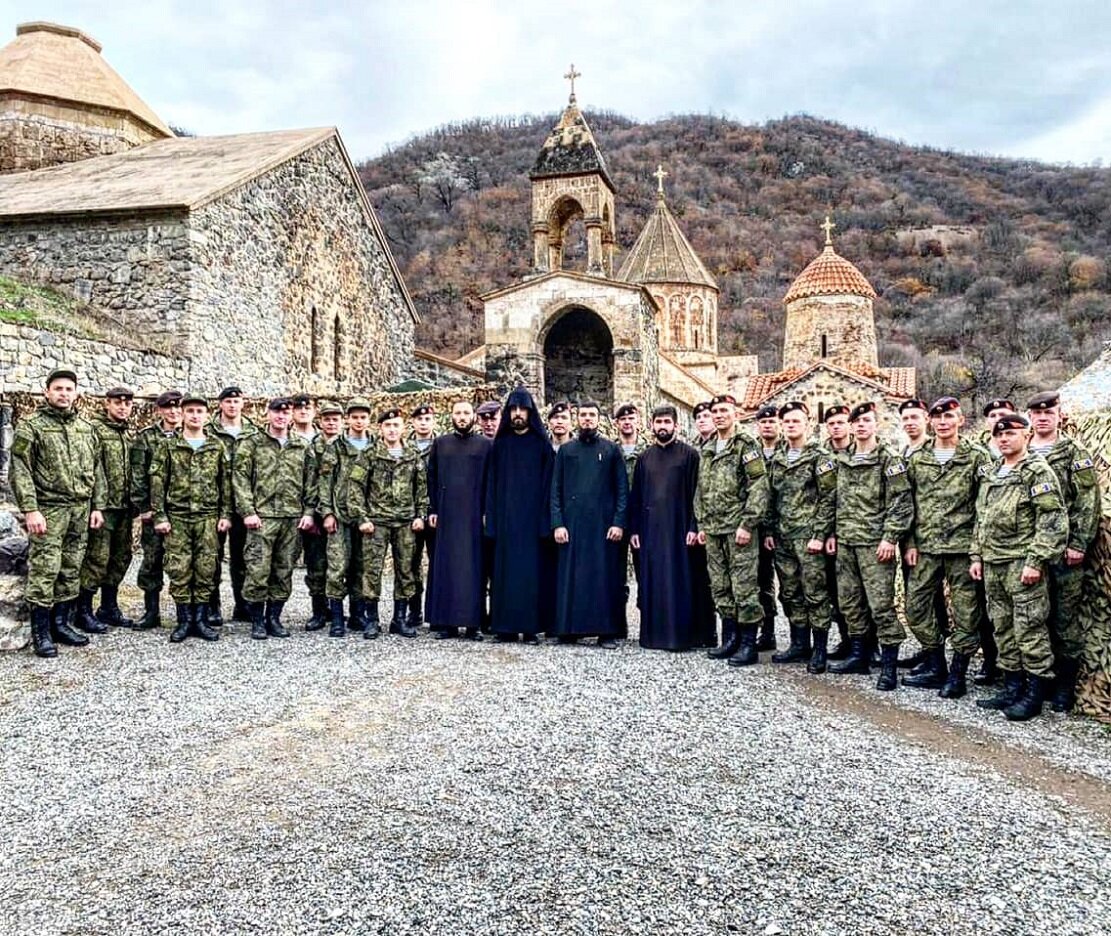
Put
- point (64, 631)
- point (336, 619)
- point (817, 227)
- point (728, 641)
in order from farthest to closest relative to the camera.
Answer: point (817, 227) < point (336, 619) < point (728, 641) < point (64, 631)

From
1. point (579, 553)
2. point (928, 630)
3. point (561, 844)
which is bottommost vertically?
point (561, 844)

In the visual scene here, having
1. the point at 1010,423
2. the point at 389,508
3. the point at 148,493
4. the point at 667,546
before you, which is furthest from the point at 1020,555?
the point at 148,493

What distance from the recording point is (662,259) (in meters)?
30.1

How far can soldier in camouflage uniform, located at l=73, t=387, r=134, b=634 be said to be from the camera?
6.61 meters

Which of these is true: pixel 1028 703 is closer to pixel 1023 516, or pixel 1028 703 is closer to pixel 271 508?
pixel 1023 516

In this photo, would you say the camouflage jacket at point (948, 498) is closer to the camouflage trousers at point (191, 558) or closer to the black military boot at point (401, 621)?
the black military boot at point (401, 621)

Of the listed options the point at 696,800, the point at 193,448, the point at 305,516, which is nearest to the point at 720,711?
the point at 696,800

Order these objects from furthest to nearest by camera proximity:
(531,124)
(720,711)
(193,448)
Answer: (531,124)
(193,448)
(720,711)

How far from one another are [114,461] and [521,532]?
3183 mm

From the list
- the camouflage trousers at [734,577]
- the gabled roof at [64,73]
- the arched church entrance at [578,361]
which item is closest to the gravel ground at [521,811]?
the camouflage trousers at [734,577]

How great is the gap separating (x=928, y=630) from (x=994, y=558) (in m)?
0.81

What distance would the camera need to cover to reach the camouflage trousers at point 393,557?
275 inches

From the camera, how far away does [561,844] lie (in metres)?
3.19

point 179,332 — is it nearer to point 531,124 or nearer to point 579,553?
point 579,553
